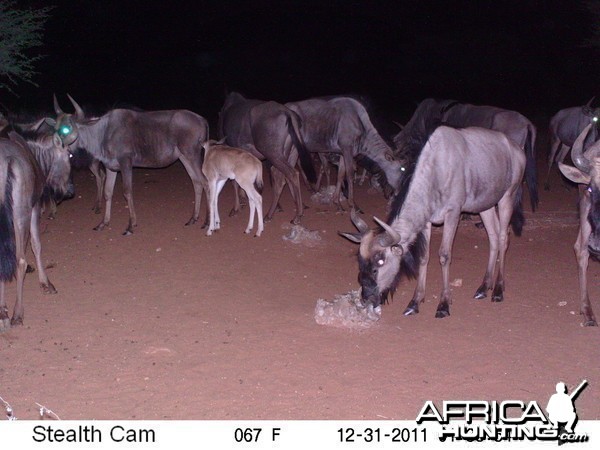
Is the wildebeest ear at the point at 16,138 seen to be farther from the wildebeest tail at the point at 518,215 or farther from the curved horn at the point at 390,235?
the wildebeest tail at the point at 518,215

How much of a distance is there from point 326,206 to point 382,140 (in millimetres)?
1630

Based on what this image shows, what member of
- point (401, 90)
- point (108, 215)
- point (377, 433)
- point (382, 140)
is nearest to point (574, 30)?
point (401, 90)

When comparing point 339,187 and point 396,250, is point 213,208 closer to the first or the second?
point 339,187

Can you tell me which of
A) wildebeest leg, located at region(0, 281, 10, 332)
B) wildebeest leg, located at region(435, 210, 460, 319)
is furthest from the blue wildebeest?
wildebeest leg, located at region(0, 281, 10, 332)

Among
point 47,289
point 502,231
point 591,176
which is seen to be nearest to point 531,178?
point 502,231

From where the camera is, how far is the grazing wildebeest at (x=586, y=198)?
618cm

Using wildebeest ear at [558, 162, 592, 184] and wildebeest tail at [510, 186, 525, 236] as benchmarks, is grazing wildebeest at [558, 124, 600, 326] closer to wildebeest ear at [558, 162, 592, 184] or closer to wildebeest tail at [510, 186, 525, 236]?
wildebeest ear at [558, 162, 592, 184]

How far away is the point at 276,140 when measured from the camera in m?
11.7

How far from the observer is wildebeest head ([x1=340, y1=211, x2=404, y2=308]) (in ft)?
22.1

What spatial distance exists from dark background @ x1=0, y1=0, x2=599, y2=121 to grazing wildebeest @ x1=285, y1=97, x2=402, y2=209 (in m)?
18.6

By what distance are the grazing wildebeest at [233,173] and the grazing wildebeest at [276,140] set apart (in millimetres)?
1033

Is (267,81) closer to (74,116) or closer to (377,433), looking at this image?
(74,116)

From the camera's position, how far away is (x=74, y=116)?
10344 millimetres

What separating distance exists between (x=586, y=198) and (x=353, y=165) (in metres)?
5.94
